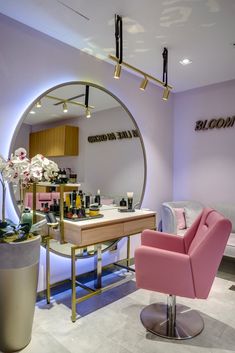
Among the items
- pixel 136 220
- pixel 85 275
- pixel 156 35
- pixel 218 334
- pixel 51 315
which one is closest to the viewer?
pixel 218 334

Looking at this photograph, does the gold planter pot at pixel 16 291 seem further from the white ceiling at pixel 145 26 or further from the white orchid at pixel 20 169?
the white ceiling at pixel 145 26

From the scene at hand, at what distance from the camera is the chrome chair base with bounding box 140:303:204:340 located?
6.40 ft

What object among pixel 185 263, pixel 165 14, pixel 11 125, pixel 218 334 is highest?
pixel 165 14

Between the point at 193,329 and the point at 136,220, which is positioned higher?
the point at 136,220

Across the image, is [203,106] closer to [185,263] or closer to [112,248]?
[112,248]

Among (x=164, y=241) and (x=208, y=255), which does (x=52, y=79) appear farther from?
(x=208, y=255)

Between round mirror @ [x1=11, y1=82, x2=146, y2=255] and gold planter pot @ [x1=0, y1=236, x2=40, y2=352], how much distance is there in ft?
1.98

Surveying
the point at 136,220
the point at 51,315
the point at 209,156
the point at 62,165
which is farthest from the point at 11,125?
the point at 209,156

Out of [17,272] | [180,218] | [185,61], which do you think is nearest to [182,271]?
[17,272]

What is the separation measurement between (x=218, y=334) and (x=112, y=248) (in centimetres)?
147

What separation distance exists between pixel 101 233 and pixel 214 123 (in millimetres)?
2456

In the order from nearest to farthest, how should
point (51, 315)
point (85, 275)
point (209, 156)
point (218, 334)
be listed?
point (218, 334) → point (51, 315) → point (85, 275) → point (209, 156)

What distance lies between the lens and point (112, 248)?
3.12 metres

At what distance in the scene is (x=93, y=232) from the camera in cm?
214
